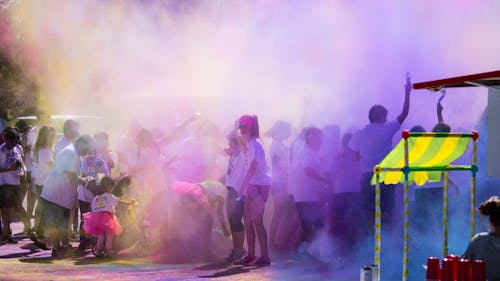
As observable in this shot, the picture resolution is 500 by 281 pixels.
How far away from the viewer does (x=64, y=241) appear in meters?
9.16

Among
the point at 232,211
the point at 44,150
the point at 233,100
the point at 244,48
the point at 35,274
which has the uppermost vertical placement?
the point at 244,48

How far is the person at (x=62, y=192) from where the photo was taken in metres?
8.93

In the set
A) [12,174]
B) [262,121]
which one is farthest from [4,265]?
[262,121]

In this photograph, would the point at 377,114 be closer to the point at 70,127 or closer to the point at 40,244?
the point at 70,127

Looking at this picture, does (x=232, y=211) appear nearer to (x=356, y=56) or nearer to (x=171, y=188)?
(x=171, y=188)

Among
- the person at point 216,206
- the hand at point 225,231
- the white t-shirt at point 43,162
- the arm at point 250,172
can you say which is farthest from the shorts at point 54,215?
the arm at point 250,172

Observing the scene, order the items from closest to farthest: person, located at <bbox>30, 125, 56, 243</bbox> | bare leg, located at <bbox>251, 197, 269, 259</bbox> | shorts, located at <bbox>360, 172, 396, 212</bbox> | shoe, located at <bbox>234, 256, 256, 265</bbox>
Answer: shorts, located at <bbox>360, 172, 396, 212</bbox>
bare leg, located at <bbox>251, 197, 269, 259</bbox>
shoe, located at <bbox>234, 256, 256, 265</bbox>
person, located at <bbox>30, 125, 56, 243</bbox>

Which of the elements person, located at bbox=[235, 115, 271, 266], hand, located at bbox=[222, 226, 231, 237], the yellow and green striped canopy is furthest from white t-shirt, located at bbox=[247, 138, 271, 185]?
the yellow and green striped canopy

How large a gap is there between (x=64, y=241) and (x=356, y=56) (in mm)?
4858

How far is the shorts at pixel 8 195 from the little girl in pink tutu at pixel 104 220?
4.38 ft

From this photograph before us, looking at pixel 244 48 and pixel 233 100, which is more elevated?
pixel 244 48

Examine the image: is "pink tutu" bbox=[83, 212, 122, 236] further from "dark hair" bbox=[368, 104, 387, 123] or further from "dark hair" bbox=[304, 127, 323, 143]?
"dark hair" bbox=[368, 104, 387, 123]

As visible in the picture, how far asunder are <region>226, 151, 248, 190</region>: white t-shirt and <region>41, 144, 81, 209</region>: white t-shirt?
1819mm

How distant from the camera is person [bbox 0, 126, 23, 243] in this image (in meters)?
9.62
